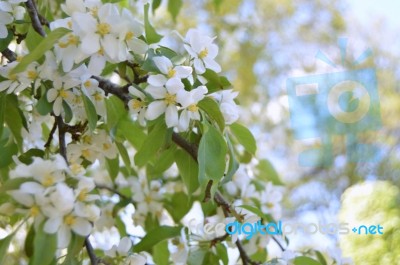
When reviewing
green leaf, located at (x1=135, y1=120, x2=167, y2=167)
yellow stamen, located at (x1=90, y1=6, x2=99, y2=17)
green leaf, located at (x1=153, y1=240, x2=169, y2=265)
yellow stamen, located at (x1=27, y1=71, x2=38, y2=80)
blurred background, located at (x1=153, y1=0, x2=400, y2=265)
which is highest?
yellow stamen, located at (x1=90, y1=6, x2=99, y2=17)

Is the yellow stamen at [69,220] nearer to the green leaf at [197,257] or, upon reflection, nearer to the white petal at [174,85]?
the white petal at [174,85]

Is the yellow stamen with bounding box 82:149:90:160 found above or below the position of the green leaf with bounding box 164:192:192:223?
above

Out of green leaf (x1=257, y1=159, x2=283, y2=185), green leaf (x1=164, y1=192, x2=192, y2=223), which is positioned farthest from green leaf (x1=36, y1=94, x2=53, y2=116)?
green leaf (x1=257, y1=159, x2=283, y2=185)

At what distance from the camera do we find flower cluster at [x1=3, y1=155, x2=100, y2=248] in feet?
1.67

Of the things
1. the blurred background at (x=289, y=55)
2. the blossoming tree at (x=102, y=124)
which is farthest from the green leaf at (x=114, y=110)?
the blurred background at (x=289, y=55)

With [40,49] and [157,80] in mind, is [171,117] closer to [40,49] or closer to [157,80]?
[157,80]

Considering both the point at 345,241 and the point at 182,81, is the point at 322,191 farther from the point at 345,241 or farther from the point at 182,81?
the point at 182,81

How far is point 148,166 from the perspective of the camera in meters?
0.87

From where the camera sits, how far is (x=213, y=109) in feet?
2.11

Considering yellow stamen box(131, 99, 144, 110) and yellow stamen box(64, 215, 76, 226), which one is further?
yellow stamen box(131, 99, 144, 110)

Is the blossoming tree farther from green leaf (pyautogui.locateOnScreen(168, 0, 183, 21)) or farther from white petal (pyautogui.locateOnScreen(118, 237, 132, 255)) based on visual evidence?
green leaf (pyautogui.locateOnScreen(168, 0, 183, 21))

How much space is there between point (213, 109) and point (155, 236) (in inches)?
7.9

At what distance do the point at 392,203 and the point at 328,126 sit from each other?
0.41 metres

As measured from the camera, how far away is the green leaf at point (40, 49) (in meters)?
0.57
